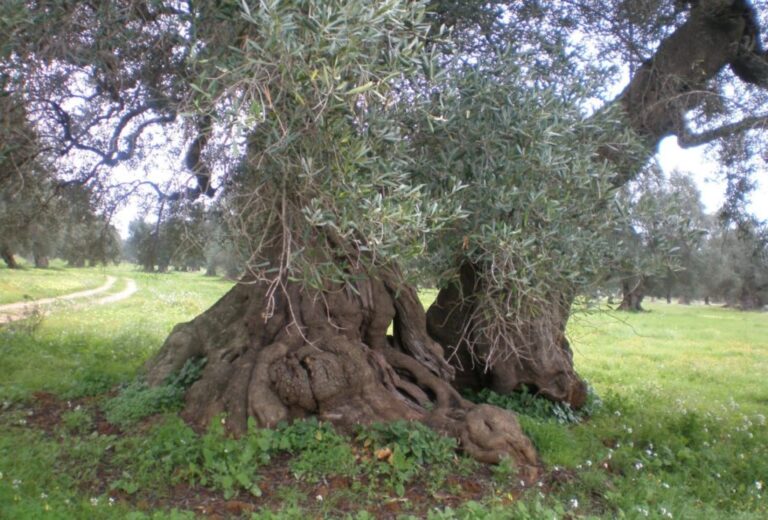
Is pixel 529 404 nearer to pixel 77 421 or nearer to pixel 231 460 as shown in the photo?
pixel 231 460

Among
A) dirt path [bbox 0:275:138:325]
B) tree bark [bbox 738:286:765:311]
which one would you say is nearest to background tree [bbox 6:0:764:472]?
dirt path [bbox 0:275:138:325]

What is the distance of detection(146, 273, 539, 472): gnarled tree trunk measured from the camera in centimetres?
652

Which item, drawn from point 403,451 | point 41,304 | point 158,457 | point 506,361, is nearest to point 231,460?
point 158,457

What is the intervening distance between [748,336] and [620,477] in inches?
827

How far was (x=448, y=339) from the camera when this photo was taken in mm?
8938

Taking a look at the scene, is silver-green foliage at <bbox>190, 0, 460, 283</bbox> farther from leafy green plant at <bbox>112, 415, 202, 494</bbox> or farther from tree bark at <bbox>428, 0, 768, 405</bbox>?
tree bark at <bbox>428, 0, 768, 405</bbox>

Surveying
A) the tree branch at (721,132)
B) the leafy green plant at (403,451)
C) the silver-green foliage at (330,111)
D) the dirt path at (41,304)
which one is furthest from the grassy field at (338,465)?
the dirt path at (41,304)

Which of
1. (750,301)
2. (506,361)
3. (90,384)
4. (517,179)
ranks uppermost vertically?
(517,179)

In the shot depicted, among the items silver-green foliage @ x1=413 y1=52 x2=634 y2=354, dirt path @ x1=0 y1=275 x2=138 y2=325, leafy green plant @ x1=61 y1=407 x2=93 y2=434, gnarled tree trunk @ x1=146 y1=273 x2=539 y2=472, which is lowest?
leafy green plant @ x1=61 y1=407 x2=93 y2=434

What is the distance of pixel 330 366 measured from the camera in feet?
22.2

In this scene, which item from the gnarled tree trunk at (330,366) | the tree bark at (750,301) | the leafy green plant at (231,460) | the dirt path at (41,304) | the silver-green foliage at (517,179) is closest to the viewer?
the silver-green foliage at (517,179)

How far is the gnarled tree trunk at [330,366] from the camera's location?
6516 millimetres

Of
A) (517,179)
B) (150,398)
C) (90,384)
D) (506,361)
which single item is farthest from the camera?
(90,384)

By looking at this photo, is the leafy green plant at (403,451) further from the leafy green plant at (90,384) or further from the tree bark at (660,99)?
the leafy green plant at (90,384)
